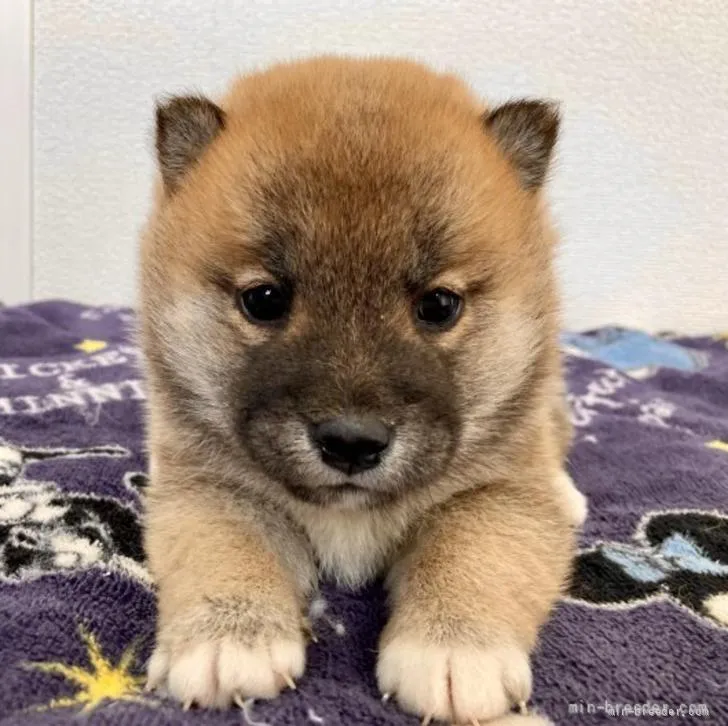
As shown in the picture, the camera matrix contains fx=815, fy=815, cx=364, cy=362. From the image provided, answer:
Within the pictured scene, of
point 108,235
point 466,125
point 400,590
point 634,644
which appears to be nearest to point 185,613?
point 400,590

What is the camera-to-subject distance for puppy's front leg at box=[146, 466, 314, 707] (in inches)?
37.9

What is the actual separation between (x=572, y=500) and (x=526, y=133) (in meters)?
0.69

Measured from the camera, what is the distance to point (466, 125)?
1.26m

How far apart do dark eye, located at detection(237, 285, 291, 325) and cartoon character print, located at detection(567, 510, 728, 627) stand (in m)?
0.62

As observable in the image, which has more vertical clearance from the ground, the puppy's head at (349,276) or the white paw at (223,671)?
the puppy's head at (349,276)

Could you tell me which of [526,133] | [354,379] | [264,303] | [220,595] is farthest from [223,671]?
[526,133]

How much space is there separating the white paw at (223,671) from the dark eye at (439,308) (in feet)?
1.55

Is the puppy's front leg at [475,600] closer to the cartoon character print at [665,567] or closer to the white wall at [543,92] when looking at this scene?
the cartoon character print at [665,567]

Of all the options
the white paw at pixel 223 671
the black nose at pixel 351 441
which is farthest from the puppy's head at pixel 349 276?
the white paw at pixel 223 671

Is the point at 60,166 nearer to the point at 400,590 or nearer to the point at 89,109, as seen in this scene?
the point at 89,109

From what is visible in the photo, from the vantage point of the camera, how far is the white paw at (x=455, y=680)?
96 centimetres

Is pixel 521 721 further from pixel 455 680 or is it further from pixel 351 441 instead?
pixel 351 441

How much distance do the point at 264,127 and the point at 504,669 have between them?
0.81m

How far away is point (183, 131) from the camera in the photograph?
1.29m
